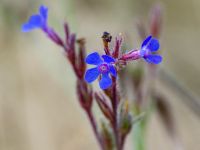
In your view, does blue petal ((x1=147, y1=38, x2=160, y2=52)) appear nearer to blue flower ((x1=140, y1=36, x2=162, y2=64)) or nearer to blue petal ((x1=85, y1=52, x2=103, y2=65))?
blue flower ((x1=140, y1=36, x2=162, y2=64))

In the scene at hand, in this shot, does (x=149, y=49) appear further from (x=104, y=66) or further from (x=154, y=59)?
(x=104, y=66)

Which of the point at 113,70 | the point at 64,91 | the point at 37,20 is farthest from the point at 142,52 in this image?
the point at 64,91

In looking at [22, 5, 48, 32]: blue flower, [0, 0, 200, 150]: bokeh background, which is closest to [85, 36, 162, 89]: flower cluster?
[22, 5, 48, 32]: blue flower

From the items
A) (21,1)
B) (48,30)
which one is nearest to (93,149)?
(21,1)

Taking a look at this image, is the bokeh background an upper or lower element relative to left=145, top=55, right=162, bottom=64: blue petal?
lower

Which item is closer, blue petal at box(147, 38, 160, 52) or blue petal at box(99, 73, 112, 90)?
blue petal at box(99, 73, 112, 90)

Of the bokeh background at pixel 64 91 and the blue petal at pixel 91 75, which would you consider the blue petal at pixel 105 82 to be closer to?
the blue petal at pixel 91 75

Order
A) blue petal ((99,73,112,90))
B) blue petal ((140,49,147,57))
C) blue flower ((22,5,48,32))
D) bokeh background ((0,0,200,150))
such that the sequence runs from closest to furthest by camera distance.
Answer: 1. blue petal ((99,73,112,90))
2. blue petal ((140,49,147,57))
3. blue flower ((22,5,48,32))
4. bokeh background ((0,0,200,150))
